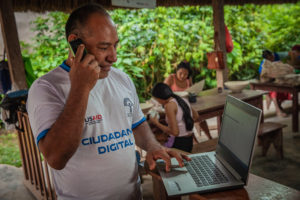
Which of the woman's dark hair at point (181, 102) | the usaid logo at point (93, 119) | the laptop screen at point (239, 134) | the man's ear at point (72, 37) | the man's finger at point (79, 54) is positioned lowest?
the woman's dark hair at point (181, 102)

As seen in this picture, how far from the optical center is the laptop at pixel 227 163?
117 cm

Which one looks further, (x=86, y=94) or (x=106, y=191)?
(x=106, y=191)

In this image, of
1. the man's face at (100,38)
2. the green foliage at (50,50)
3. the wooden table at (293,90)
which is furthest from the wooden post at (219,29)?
the man's face at (100,38)

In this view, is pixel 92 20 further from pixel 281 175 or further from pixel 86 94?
pixel 281 175

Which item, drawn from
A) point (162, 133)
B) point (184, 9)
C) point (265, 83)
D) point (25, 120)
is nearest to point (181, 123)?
point (162, 133)

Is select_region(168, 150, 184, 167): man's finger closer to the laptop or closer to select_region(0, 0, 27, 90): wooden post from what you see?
the laptop

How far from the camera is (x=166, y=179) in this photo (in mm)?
1320

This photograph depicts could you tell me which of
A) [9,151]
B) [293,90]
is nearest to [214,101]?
[293,90]

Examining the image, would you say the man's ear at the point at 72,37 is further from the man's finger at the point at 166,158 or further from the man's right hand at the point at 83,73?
the man's finger at the point at 166,158

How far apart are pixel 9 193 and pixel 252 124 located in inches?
139

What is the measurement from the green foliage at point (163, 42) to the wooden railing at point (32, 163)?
2.71 metres

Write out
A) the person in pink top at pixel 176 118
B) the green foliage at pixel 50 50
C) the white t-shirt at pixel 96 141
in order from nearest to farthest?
the white t-shirt at pixel 96 141 → the person in pink top at pixel 176 118 → the green foliage at pixel 50 50

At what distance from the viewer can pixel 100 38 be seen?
1.24 meters

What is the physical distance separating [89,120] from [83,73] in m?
0.27
